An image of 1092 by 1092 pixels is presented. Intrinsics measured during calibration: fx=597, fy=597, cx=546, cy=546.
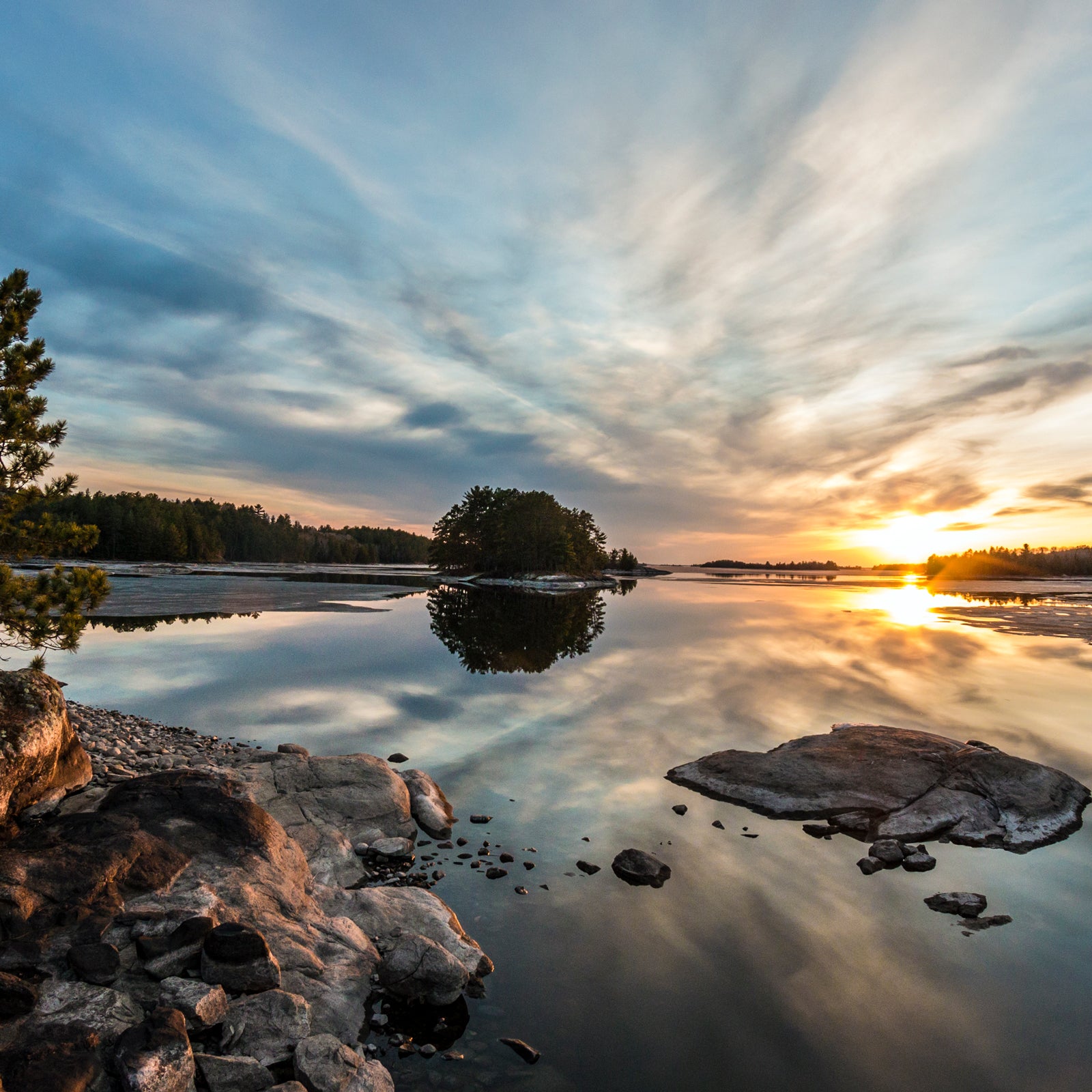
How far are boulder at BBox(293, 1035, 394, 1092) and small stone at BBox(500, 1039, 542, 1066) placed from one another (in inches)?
50.0

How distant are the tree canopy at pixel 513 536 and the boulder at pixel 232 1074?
123785mm

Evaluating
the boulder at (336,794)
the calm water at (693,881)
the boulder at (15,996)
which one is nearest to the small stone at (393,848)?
the boulder at (336,794)

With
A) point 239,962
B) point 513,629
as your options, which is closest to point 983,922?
point 239,962

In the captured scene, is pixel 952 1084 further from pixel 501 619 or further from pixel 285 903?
pixel 501 619

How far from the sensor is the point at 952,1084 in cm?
601

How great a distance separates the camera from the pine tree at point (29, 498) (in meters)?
9.66

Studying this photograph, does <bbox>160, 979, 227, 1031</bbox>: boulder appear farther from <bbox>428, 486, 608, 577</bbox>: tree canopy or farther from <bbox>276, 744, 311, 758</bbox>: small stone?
<bbox>428, 486, 608, 577</bbox>: tree canopy

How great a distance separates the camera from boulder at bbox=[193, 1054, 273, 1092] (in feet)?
16.7

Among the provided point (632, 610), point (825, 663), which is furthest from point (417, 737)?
point (632, 610)

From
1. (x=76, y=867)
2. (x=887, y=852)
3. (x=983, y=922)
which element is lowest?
(x=983, y=922)

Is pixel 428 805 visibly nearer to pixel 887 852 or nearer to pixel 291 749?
pixel 291 749

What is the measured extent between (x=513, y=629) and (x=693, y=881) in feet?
116

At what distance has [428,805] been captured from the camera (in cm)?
1180

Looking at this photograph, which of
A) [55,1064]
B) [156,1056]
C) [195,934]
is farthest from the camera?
[195,934]
